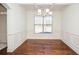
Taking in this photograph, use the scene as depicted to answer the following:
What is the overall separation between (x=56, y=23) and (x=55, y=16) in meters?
0.49

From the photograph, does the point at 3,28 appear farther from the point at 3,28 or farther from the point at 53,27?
the point at 53,27

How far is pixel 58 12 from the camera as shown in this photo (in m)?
8.59

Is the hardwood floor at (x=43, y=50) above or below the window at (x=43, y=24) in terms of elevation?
below

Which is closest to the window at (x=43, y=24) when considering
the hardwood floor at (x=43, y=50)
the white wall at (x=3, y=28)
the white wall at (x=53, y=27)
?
the white wall at (x=53, y=27)

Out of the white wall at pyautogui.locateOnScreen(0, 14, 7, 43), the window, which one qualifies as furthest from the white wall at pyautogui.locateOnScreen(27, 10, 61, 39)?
the white wall at pyautogui.locateOnScreen(0, 14, 7, 43)

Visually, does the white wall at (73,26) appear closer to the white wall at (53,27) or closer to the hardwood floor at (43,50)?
the hardwood floor at (43,50)

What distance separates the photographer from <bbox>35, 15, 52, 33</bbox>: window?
8453mm

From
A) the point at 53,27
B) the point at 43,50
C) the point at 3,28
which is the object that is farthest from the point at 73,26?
the point at 3,28

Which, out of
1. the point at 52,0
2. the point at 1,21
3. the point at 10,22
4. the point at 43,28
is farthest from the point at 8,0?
the point at 43,28

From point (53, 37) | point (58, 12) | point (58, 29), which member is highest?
point (58, 12)

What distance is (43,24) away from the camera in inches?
337

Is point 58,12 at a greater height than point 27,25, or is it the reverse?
point 58,12

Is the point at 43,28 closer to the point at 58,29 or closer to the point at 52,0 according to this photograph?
the point at 58,29

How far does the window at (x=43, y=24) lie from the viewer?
8.45 meters
